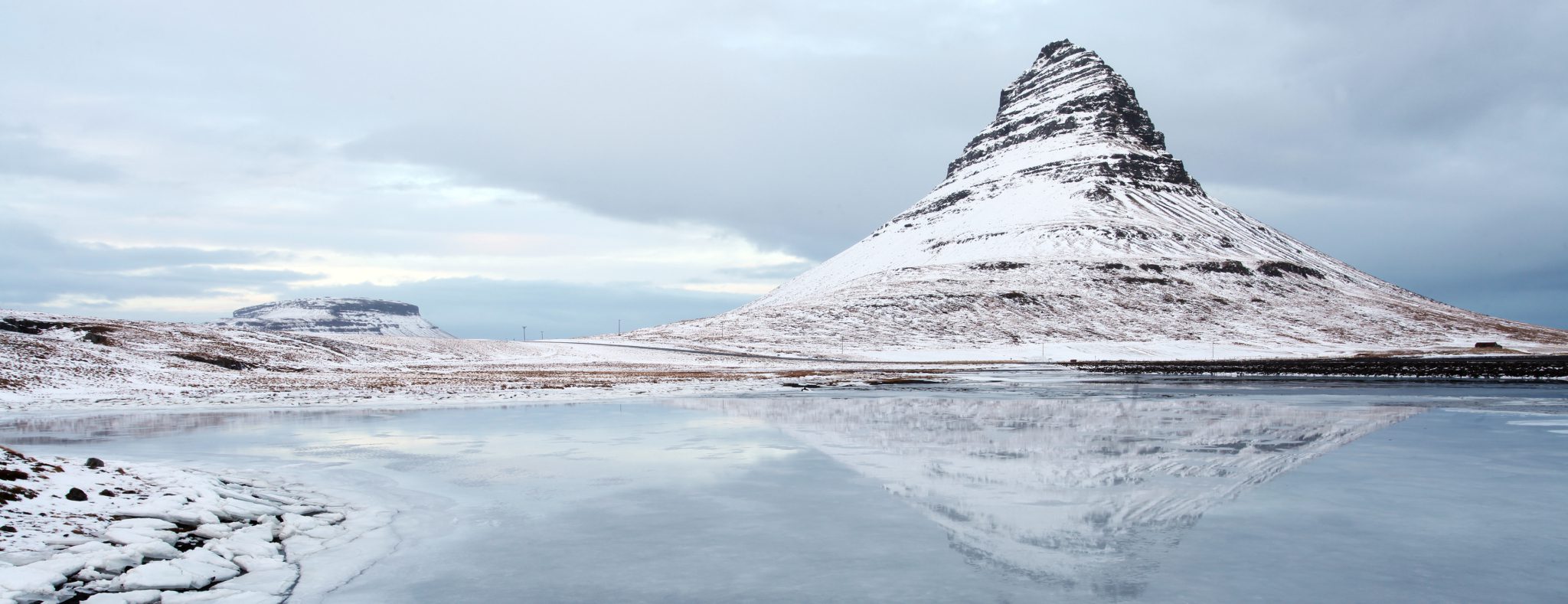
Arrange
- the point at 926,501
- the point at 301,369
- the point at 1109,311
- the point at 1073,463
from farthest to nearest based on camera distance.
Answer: the point at 1109,311 < the point at 301,369 < the point at 1073,463 < the point at 926,501

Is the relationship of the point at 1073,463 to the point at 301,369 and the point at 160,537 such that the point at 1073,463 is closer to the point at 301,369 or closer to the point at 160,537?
the point at 160,537

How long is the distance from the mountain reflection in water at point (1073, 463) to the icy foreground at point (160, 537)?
7089 millimetres

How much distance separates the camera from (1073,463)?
15.2 metres

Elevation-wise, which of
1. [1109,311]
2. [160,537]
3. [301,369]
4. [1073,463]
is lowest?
[301,369]

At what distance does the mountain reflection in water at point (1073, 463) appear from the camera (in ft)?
29.8

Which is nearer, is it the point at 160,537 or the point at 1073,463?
the point at 160,537

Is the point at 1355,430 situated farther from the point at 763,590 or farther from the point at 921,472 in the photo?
the point at 763,590

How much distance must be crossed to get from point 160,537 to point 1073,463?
13587 millimetres

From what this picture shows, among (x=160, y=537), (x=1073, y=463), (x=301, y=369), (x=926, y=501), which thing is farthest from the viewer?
(x=301, y=369)

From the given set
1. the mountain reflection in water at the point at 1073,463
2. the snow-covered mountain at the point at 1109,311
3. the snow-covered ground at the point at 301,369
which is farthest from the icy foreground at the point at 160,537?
the snow-covered mountain at the point at 1109,311

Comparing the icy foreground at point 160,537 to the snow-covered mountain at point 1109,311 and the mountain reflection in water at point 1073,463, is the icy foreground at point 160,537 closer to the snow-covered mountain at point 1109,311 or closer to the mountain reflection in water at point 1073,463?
the mountain reflection in water at point 1073,463

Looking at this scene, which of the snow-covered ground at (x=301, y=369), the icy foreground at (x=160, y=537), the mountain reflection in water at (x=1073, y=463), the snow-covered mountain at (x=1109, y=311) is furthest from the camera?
the snow-covered mountain at (x=1109, y=311)

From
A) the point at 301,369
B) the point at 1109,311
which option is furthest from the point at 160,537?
the point at 1109,311

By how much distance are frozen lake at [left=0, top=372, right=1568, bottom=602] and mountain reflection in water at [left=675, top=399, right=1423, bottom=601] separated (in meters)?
0.07
